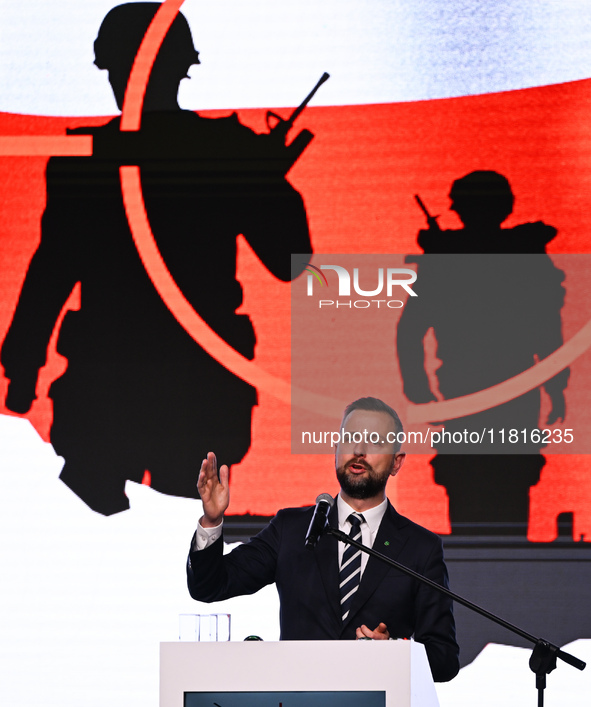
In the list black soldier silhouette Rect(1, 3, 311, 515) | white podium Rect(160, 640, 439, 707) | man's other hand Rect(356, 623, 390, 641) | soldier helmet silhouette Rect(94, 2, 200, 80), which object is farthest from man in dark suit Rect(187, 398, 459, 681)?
soldier helmet silhouette Rect(94, 2, 200, 80)

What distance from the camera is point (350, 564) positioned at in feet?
9.43

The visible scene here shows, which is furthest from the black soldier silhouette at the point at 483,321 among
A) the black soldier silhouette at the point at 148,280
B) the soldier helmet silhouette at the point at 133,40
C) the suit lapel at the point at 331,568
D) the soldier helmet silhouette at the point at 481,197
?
the soldier helmet silhouette at the point at 133,40

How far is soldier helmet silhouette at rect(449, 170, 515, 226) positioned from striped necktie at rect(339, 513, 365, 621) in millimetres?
1515

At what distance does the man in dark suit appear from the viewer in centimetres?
270

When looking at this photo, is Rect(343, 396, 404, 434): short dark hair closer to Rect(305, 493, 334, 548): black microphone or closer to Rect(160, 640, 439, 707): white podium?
Rect(305, 493, 334, 548): black microphone

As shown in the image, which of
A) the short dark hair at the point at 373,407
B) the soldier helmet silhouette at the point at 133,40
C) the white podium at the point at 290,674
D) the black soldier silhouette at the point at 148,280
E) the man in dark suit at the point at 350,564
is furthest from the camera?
the soldier helmet silhouette at the point at 133,40

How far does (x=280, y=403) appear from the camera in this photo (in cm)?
383

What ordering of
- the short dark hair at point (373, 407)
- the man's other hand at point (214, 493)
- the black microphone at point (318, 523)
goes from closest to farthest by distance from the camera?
1. the black microphone at point (318, 523)
2. the man's other hand at point (214, 493)
3. the short dark hair at point (373, 407)

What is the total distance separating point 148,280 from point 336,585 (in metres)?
1.70

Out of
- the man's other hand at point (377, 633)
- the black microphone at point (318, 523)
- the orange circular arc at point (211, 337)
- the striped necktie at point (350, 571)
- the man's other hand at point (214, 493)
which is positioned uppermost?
the orange circular arc at point (211, 337)

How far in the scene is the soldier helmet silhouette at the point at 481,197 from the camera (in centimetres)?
386

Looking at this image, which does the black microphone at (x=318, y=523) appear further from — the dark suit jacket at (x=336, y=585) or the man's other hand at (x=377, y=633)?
the dark suit jacket at (x=336, y=585)

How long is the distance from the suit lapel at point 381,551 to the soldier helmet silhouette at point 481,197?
→ 1449 mm

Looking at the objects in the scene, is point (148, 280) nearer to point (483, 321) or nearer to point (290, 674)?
point (483, 321)
